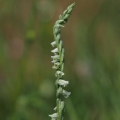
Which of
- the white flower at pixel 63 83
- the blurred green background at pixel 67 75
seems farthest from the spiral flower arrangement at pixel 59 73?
the blurred green background at pixel 67 75

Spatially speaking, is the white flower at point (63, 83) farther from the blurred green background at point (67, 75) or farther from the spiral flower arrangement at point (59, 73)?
the blurred green background at point (67, 75)

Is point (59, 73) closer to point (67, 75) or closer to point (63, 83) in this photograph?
point (63, 83)

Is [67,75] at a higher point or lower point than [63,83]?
higher

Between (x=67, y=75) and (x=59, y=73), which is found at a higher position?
(x=67, y=75)

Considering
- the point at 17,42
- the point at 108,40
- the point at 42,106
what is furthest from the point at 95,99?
the point at 17,42

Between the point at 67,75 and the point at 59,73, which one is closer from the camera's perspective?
the point at 59,73

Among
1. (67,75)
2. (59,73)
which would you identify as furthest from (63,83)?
(67,75)

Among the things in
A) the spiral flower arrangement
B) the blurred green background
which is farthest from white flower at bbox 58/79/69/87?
the blurred green background

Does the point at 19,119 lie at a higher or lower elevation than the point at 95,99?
lower

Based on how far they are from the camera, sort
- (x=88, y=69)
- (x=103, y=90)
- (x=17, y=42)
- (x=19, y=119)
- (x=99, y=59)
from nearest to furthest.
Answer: (x=19, y=119) < (x=103, y=90) < (x=99, y=59) < (x=88, y=69) < (x=17, y=42)

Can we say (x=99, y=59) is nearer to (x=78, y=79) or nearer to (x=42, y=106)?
(x=78, y=79)

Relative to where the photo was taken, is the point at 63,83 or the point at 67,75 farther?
the point at 67,75
